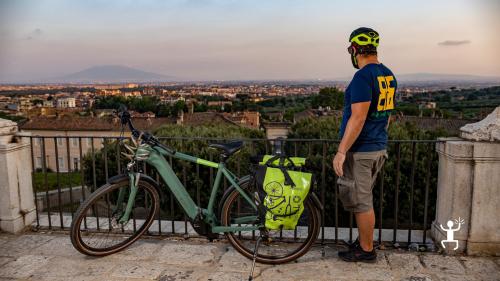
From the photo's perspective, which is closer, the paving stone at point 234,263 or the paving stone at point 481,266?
the paving stone at point 481,266

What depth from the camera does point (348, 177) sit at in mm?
3543

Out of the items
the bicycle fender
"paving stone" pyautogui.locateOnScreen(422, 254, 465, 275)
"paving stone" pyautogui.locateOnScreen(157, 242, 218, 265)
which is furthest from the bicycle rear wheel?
"paving stone" pyautogui.locateOnScreen(422, 254, 465, 275)

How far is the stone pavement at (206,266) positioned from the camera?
139 inches

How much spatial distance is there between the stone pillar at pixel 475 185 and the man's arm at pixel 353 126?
4.03 feet

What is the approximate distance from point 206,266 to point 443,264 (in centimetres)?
218

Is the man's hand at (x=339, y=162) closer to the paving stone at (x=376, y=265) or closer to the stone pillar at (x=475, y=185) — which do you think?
the paving stone at (x=376, y=265)

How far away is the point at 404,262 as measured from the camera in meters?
3.79

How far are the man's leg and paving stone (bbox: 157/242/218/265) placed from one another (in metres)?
1.41

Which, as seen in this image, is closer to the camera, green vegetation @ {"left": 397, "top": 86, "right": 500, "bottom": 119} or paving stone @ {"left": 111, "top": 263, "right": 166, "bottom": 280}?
paving stone @ {"left": 111, "top": 263, "right": 166, "bottom": 280}

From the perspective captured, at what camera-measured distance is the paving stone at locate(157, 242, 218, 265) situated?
3.86 meters

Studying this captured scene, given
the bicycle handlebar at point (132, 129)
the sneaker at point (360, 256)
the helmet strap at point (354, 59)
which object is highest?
the helmet strap at point (354, 59)

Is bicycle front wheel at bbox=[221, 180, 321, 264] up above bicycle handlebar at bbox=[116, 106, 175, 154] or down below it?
below

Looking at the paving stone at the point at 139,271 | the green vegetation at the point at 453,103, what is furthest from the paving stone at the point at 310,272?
the green vegetation at the point at 453,103

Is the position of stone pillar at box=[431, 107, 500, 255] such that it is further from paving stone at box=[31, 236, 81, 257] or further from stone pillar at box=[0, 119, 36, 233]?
stone pillar at box=[0, 119, 36, 233]
